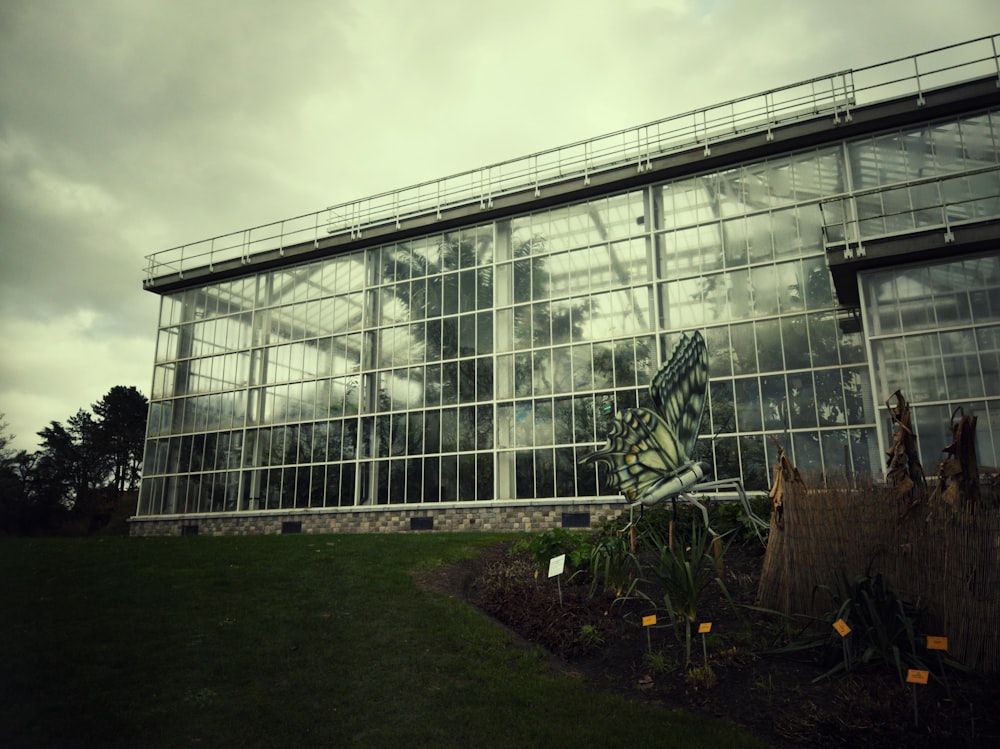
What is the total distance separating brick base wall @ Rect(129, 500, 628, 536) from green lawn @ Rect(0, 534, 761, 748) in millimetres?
12783

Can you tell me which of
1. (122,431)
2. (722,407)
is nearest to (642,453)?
(722,407)

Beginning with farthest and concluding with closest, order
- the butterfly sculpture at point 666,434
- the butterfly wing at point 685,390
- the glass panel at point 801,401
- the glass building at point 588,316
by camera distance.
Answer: the glass panel at point 801,401, the glass building at point 588,316, the butterfly wing at point 685,390, the butterfly sculpture at point 666,434

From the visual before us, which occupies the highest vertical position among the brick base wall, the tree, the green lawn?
the tree

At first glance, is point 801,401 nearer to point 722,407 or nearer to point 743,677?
point 722,407

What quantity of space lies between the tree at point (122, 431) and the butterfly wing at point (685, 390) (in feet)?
188

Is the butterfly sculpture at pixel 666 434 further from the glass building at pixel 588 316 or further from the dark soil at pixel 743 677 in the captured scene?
the glass building at pixel 588 316

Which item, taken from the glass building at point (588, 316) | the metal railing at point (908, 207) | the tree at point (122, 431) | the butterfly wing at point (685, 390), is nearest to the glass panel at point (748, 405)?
the glass building at point (588, 316)

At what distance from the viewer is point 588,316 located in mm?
25406

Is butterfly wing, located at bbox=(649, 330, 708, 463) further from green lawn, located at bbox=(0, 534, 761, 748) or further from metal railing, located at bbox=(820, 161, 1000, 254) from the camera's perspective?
metal railing, located at bbox=(820, 161, 1000, 254)

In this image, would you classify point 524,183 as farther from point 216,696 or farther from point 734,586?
point 216,696

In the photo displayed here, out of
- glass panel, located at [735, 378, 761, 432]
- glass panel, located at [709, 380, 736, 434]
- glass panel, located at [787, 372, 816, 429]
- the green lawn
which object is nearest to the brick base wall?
glass panel, located at [709, 380, 736, 434]

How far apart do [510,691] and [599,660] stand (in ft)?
4.11

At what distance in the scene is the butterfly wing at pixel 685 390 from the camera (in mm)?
11117

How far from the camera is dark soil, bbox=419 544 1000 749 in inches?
215
